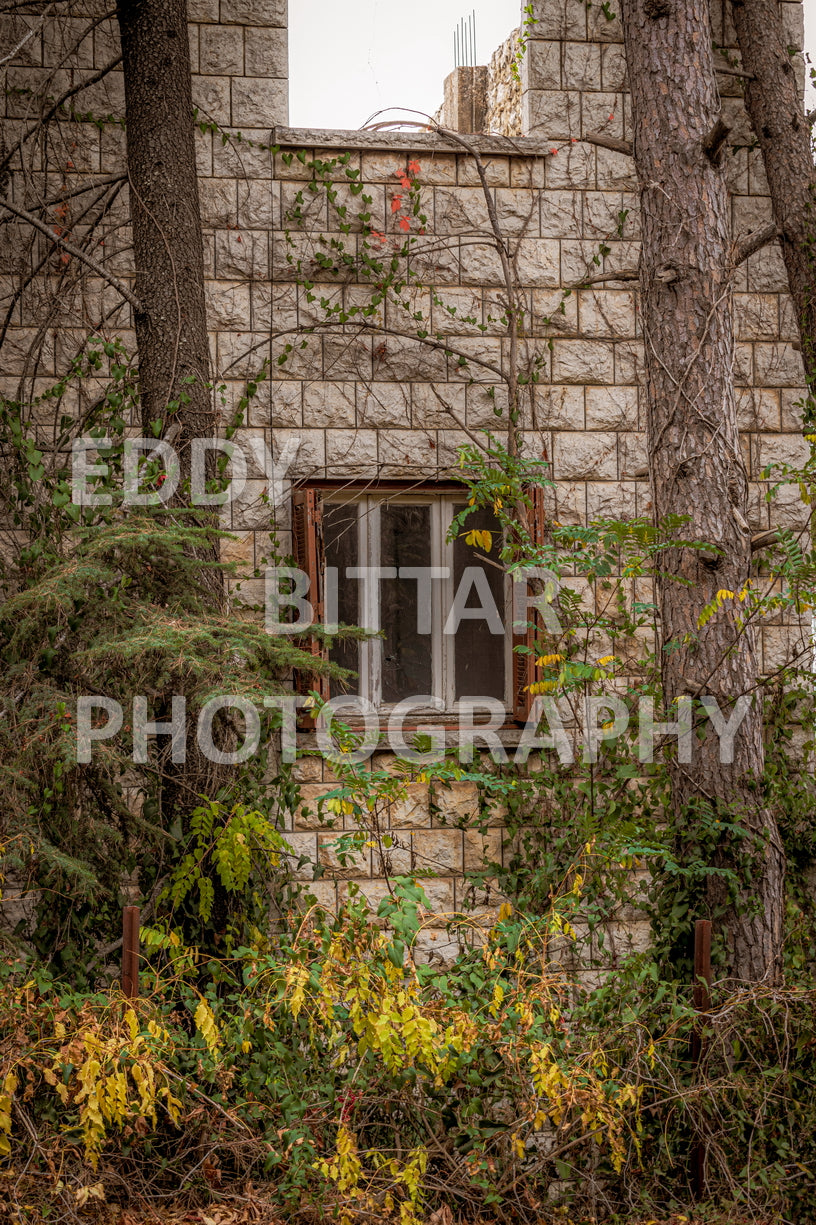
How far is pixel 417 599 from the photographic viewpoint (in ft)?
19.4

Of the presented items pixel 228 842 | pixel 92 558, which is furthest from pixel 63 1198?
pixel 92 558

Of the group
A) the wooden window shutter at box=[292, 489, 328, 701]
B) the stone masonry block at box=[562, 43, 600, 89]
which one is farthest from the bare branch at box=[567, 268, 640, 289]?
the wooden window shutter at box=[292, 489, 328, 701]

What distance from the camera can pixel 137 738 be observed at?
393 cm

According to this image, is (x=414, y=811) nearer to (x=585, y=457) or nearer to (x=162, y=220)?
(x=585, y=457)

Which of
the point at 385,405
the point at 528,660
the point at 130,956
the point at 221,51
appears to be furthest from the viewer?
the point at 385,405

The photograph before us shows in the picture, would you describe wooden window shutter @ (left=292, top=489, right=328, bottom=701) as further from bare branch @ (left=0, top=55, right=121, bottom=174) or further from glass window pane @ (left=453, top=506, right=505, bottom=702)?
bare branch @ (left=0, top=55, right=121, bottom=174)

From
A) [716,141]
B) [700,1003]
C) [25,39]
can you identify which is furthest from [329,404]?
[700,1003]

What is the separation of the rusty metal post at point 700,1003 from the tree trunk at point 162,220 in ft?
9.68

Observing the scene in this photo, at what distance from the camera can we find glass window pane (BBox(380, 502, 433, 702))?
588 cm

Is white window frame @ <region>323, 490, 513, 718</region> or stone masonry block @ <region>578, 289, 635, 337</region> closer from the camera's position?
white window frame @ <region>323, 490, 513, 718</region>

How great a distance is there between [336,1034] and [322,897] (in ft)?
6.73

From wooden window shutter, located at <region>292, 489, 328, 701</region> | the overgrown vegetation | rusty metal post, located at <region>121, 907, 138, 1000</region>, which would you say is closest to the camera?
the overgrown vegetation

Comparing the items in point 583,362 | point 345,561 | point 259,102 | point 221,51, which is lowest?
point 345,561

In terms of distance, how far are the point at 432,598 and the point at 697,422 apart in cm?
176
